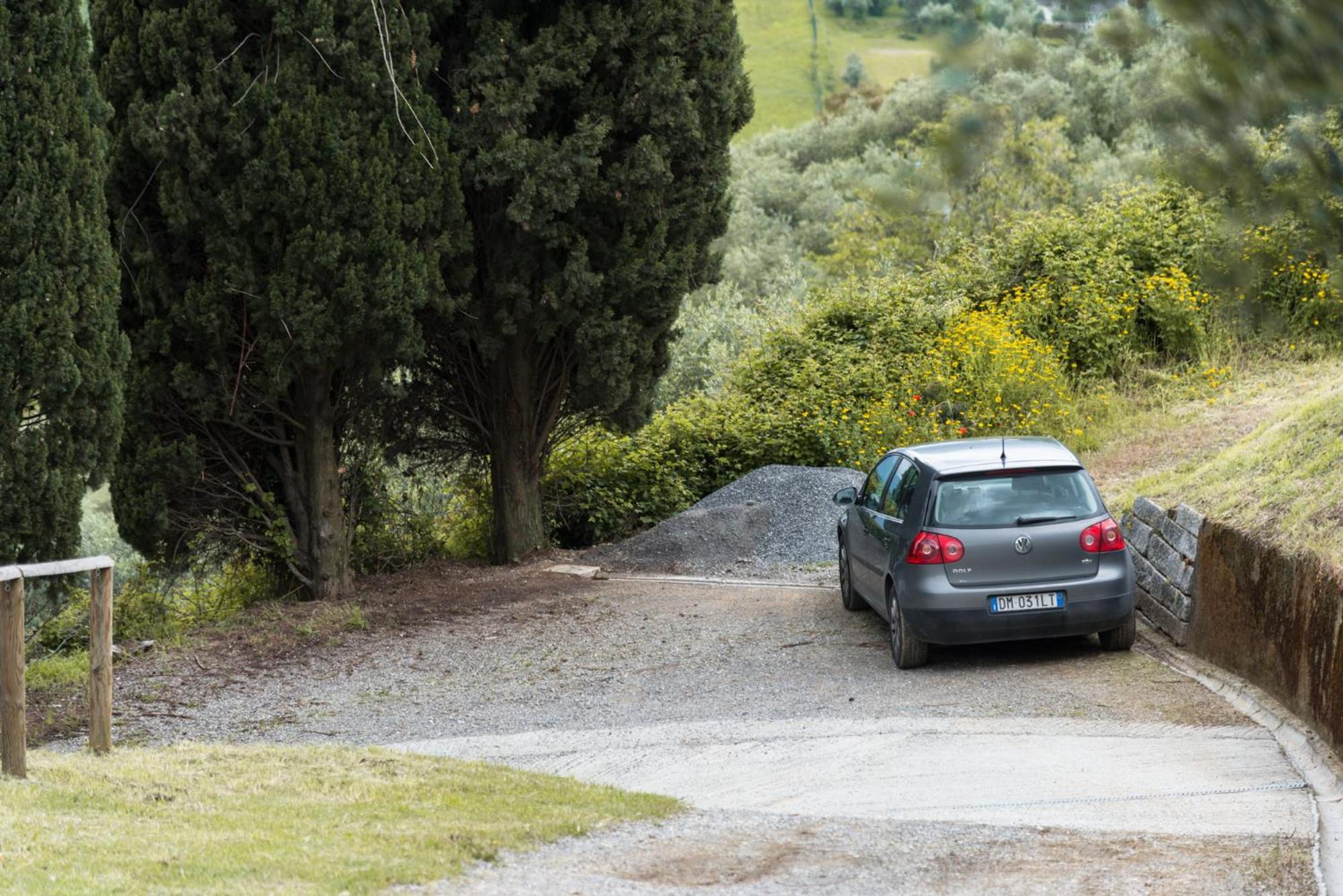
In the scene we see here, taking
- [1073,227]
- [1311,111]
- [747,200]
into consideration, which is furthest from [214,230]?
[747,200]

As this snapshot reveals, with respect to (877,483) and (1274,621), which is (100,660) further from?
(1274,621)

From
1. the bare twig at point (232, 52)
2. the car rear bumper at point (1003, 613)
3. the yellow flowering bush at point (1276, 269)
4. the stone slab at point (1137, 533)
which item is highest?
the bare twig at point (232, 52)

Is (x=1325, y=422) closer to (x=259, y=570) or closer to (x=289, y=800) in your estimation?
(x=289, y=800)

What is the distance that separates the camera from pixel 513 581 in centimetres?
1567

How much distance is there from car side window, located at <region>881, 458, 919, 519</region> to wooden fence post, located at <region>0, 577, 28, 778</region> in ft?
21.0

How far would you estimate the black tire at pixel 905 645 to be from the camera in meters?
11.0

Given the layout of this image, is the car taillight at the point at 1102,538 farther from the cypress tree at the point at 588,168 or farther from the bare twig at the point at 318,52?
the bare twig at the point at 318,52

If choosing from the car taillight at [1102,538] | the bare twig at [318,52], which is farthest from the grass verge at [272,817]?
the bare twig at [318,52]

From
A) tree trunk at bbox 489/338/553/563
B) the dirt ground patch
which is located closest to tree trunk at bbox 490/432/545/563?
tree trunk at bbox 489/338/553/563

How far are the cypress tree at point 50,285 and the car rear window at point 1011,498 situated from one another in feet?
20.5

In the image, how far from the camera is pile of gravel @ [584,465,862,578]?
16891mm

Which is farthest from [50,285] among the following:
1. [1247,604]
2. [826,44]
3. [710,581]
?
[1247,604]

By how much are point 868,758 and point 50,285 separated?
6.61 meters

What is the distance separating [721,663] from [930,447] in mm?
2438
